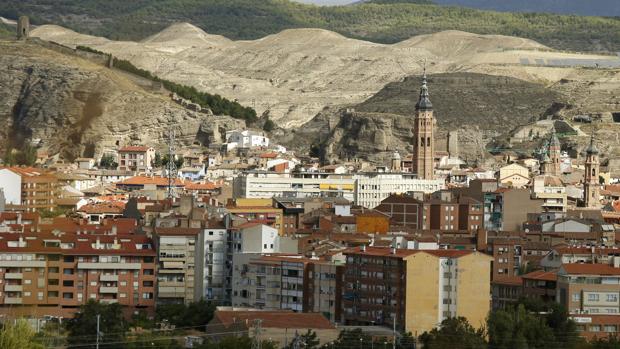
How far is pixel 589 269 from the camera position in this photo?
67.5 meters

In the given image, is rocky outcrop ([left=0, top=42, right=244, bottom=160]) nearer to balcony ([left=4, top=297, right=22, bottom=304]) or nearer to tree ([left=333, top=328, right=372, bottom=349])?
balcony ([left=4, top=297, right=22, bottom=304])

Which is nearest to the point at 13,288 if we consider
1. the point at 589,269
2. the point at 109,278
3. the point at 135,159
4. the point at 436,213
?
the point at 109,278

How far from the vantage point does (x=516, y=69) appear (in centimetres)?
19712

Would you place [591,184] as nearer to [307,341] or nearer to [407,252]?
[407,252]

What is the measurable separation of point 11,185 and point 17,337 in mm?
48627

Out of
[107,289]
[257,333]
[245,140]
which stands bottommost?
[257,333]

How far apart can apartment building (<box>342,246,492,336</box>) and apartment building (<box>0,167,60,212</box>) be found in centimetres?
3836

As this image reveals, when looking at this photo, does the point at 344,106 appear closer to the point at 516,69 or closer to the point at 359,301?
the point at 516,69

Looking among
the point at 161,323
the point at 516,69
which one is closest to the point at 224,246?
the point at 161,323

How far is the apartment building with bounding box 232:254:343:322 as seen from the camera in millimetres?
70125

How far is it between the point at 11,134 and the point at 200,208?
7558 cm

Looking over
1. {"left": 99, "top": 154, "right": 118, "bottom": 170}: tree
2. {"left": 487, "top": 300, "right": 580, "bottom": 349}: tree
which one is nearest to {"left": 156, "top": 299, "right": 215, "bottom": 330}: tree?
{"left": 487, "top": 300, "right": 580, "bottom": 349}: tree

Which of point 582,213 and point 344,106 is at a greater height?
point 344,106

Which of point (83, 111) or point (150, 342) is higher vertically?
point (83, 111)
